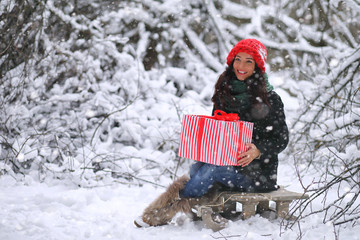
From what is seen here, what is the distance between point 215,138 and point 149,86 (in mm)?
3426

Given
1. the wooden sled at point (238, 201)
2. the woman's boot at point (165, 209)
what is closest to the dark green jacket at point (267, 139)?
the wooden sled at point (238, 201)

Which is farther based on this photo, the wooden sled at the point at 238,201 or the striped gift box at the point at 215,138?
the wooden sled at the point at 238,201

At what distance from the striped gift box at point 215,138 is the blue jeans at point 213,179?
213 mm

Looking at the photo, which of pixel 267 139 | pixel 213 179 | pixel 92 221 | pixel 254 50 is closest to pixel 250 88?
pixel 254 50

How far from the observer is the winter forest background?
3508 millimetres

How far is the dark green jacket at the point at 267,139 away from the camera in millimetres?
2559

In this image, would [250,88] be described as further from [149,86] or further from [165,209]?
[149,86]

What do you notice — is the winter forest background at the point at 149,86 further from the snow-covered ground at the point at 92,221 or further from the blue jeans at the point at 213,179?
the blue jeans at the point at 213,179

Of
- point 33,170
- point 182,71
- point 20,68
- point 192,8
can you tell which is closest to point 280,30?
point 192,8

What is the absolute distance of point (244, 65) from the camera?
265 cm

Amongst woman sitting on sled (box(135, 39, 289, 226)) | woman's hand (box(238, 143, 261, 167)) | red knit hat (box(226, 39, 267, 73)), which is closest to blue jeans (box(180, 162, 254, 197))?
woman sitting on sled (box(135, 39, 289, 226))

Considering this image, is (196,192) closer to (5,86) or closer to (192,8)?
(5,86)

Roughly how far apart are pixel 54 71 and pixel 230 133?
3.36m

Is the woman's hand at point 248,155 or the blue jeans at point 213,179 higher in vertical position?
the woman's hand at point 248,155
